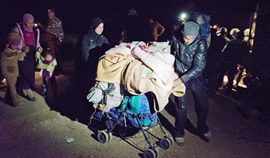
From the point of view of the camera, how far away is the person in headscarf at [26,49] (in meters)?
6.08

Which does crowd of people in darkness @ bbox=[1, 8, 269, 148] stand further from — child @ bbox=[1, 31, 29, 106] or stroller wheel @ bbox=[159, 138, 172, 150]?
stroller wheel @ bbox=[159, 138, 172, 150]

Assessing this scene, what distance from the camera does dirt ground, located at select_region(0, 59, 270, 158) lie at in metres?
4.36

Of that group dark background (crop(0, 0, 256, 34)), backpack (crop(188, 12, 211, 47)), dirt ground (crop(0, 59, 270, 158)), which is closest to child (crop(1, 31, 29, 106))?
dirt ground (crop(0, 59, 270, 158))

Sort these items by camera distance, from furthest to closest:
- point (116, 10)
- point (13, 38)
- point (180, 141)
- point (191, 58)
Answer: point (116, 10), point (13, 38), point (180, 141), point (191, 58)

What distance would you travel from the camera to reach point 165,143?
444 cm

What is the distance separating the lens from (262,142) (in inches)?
193

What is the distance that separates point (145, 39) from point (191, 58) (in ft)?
10.4

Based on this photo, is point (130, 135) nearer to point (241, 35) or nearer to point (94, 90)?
point (94, 90)

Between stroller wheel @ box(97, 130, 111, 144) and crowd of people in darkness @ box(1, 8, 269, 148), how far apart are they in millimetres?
1179

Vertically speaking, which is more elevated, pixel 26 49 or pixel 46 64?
pixel 26 49

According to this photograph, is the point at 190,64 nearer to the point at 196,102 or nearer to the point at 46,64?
the point at 196,102

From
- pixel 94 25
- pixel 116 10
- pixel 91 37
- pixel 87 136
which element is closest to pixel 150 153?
pixel 87 136

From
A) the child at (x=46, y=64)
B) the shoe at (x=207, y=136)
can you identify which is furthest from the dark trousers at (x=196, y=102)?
the child at (x=46, y=64)

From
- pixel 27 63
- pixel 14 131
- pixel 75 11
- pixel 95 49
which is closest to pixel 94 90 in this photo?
pixel 95 49
